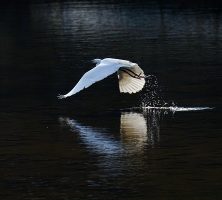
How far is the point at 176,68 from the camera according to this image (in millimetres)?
27656

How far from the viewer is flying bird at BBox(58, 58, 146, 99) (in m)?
18.2

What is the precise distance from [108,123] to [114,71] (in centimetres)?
114

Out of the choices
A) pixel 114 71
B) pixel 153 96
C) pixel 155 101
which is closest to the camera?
pixel 114 71

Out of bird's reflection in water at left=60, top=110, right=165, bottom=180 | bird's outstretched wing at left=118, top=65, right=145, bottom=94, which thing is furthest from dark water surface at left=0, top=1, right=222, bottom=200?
bird's outstretched wing at left=118, top=65, right=145, bottom=94

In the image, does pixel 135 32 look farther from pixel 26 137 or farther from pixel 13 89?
pixel 26 137

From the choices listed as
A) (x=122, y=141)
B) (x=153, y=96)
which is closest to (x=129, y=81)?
(x=153, y=96)

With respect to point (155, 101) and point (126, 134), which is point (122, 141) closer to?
point (126, 134)

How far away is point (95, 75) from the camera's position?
18469mm

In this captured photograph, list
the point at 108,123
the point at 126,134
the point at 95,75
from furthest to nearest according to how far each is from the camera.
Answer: the point at 108,123, the point at 95,75, the point at 126,134

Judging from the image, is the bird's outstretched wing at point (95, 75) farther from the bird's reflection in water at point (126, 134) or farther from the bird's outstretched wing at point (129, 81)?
the bird's outstretched wing at point (129, 81)

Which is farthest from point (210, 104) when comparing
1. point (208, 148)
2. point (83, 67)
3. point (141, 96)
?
point (83, 67)

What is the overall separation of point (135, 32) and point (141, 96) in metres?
→ 16.7

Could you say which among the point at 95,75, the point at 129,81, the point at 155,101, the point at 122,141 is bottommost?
the point at 122,141

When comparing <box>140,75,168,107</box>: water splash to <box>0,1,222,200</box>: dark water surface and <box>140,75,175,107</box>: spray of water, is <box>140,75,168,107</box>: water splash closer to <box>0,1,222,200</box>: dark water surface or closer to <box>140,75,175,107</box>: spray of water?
<box>140,75,175,107</box>: spray of water
